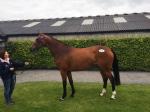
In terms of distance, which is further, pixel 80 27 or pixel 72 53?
pixel 80 27

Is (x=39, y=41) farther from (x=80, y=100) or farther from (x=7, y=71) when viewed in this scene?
(x=80, y=100)

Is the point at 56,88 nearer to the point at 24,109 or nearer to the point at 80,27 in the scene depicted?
Result: the point at 24,109

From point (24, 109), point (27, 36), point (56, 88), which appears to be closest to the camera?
point (24, 109)

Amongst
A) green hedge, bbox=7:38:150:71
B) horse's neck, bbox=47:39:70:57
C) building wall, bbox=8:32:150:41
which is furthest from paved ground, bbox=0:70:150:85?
horse's neck, bbox=47:39:70:57

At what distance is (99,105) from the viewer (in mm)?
12953

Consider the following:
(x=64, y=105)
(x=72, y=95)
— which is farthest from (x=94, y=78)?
(x=64, y=105)

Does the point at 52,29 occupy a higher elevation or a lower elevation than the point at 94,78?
higher

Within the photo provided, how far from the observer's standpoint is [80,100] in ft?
45.0

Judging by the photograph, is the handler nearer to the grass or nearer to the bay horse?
the grass

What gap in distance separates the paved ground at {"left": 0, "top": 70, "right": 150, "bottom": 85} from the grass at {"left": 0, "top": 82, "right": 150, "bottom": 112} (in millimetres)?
3525

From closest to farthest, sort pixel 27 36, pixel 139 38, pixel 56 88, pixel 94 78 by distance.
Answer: pixel 56 88 → pixel 94 78 → pixel 139 38 → pixel 27 36

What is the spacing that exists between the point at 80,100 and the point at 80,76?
25.5 feet

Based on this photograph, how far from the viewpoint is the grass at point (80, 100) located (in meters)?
12.6

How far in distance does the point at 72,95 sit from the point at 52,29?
15.7 meters
